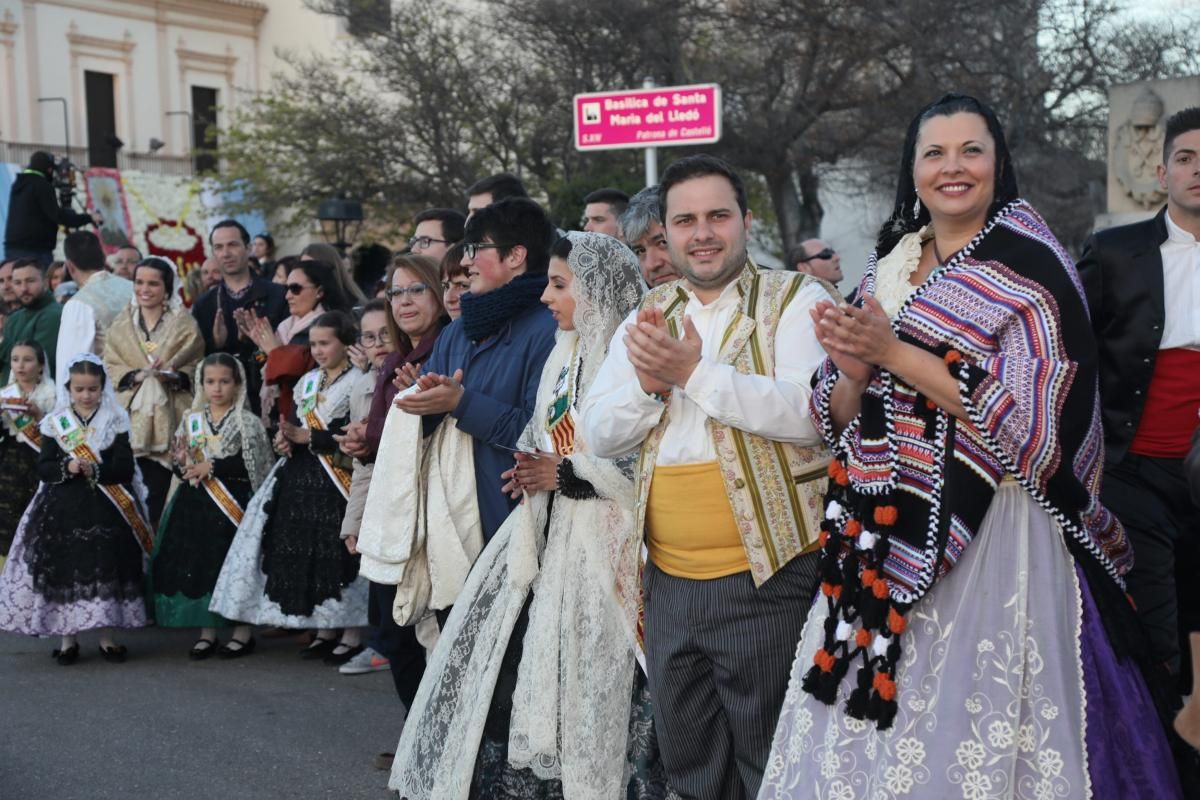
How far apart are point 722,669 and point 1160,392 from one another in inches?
54.3

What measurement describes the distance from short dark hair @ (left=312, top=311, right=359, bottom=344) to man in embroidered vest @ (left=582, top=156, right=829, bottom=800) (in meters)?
3.64

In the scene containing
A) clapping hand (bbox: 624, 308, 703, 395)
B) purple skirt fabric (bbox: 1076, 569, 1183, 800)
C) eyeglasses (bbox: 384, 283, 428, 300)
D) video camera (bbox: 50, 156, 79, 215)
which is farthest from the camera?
video camera (bbox: 50, 156, 79, 215)

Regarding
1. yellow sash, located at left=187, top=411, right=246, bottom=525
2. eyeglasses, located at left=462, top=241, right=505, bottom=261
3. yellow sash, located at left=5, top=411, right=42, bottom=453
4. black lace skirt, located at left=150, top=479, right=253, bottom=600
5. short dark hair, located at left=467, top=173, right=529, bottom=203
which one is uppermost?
short dark hair, located at left=467, top=173, right=529, bottom=203

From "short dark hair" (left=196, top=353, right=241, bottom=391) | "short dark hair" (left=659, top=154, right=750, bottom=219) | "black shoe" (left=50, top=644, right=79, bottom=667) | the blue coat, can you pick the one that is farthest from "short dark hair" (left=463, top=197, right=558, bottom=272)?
"black shoe" (left=50, top=644, right=79, bottom=667)

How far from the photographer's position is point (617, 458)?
4.41 metres

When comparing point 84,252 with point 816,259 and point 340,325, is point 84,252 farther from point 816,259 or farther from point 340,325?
point 816,259

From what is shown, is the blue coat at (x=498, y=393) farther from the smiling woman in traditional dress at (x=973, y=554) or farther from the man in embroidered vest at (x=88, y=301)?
the man in embroidered vest at (x=88, y=301)

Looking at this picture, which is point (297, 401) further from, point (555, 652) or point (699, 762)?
point (699, 762)

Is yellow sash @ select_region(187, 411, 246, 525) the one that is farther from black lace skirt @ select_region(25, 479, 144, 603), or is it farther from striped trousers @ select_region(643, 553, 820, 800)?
striped trousers @ select_region(643, 553, 820, 800)

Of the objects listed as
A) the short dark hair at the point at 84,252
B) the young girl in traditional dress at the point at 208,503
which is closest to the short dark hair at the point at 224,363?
the young girl in traditional dress at the point at 208,503

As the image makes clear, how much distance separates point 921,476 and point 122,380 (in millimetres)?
6549

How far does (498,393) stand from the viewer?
196 inches

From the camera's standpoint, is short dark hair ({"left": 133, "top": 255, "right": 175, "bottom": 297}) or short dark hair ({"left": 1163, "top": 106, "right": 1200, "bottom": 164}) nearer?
short dark hair ({"left": 1163, "top": 106, "right": 1200, "bottom": 164})

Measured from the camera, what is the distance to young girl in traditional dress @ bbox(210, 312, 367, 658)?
732cm
